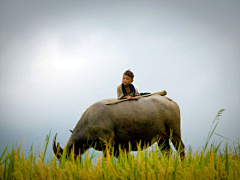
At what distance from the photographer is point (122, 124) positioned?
4.54 metres

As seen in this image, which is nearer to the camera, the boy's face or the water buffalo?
the water buffalo

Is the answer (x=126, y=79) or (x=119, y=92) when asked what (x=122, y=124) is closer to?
(x=119, y=92)

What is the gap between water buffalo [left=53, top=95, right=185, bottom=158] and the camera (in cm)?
443

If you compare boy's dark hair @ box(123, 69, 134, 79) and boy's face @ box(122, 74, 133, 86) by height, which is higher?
boy's dark hair @ box(123, 69, 134, 79)

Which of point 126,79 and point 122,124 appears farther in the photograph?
point 126,79

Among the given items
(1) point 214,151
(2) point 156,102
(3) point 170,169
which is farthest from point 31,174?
(2) point 156,102

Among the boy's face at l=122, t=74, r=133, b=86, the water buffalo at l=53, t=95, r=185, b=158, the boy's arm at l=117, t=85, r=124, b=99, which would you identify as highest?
the boy's face at l=122, t=74, r=133, b=86

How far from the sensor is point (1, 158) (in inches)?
103

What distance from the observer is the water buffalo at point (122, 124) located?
174 inches

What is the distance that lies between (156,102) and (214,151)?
1.84 m

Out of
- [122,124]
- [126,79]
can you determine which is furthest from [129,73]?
[122,124]

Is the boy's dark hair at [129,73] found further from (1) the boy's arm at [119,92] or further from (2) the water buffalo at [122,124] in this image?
(2) the water buffalo at [122,124]

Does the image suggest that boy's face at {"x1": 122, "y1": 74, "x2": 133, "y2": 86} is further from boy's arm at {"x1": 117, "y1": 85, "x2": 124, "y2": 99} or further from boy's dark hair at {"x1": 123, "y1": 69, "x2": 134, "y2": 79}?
boy's arm at {"x1": 117, "y1": 85, "x2": 124, "y2": 99}

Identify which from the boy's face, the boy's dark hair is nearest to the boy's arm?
the boy's face
